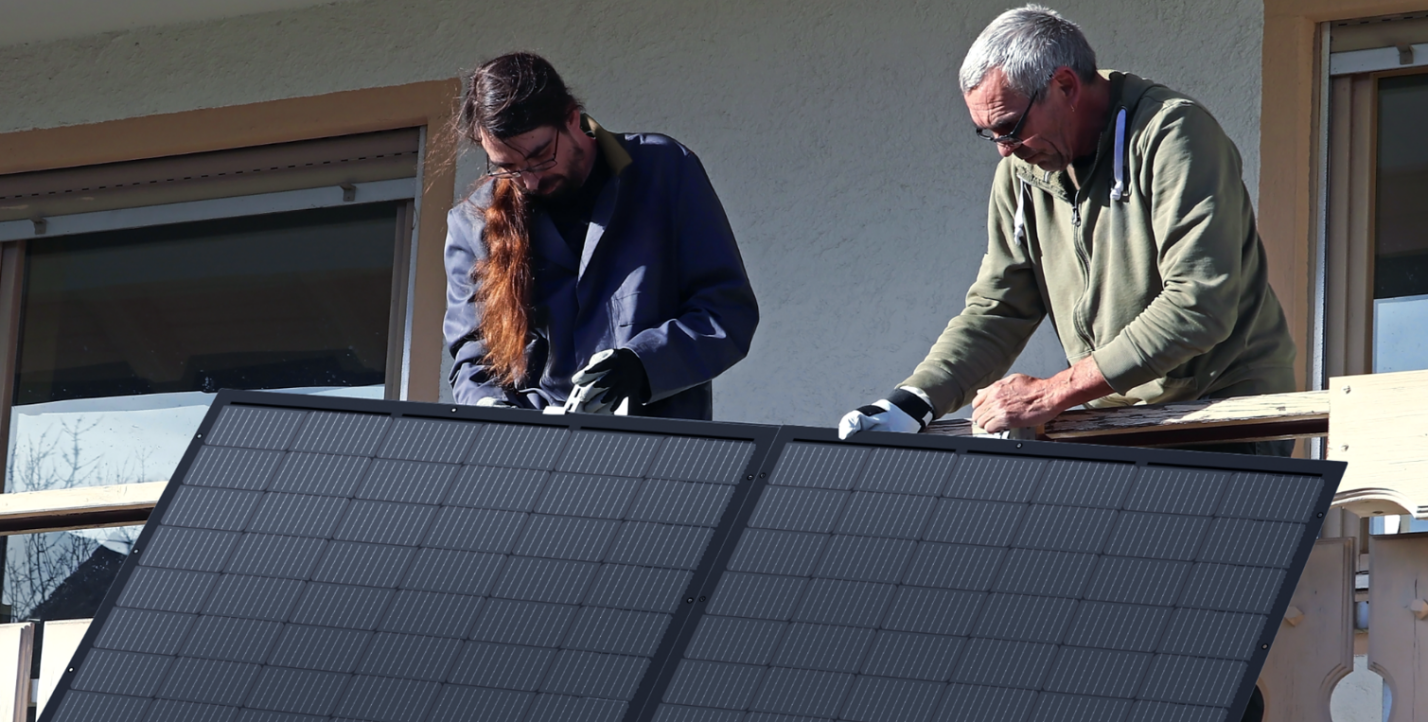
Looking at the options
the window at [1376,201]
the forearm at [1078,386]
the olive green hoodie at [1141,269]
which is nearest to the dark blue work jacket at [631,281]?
the olive green hoodie at [1141,269]

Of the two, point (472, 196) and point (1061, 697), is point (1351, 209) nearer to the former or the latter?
point (472, 196)

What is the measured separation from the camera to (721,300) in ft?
14.0

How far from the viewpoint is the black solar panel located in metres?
2.97

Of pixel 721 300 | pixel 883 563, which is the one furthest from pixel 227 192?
pixel 883 563

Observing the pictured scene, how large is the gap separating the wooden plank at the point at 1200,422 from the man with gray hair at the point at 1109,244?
0.06 m

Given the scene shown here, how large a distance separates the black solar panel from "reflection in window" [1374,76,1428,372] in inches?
105

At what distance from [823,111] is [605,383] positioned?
255 centimetres

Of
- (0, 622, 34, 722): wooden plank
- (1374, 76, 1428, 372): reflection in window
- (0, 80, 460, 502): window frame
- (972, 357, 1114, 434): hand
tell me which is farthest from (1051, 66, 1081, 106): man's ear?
(0, 80, 460, 502): window frame

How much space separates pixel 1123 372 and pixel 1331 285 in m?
2.22

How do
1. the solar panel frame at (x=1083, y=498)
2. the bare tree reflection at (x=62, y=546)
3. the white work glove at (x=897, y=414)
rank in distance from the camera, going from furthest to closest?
the bare tree reflection at (x=62, y=546), the white work glove at (x=897, y=414), the solar panel frame at (x=1083, y=498)

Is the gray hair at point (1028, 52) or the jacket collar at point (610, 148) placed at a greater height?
the gray hair at point (1028, 52)

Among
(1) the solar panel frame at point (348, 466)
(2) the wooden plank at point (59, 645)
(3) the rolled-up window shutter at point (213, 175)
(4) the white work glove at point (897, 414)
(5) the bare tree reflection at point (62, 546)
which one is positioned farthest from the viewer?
(5) the bare tree reflection at point (62, 546)

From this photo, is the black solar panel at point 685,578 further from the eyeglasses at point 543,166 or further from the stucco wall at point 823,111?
the stucco wall at point 823,111

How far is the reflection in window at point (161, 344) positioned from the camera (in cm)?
704
